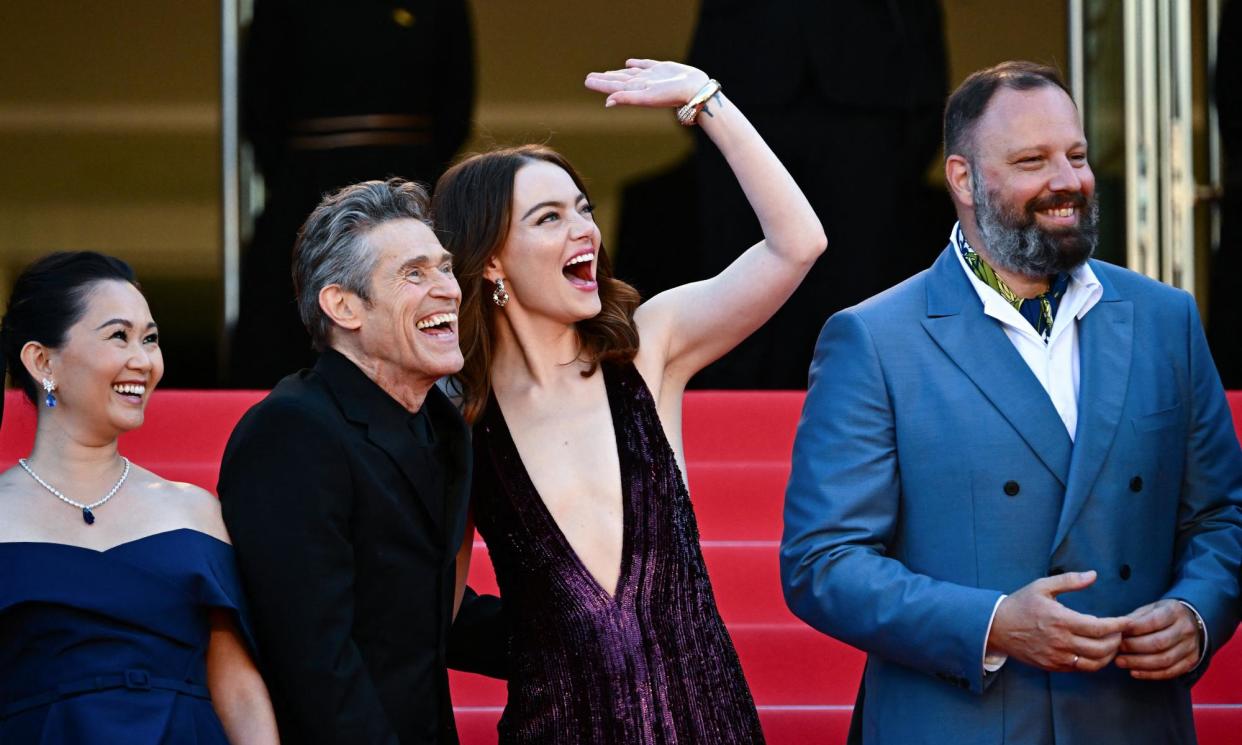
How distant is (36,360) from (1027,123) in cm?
165

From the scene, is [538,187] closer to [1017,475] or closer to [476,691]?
[1017,475]

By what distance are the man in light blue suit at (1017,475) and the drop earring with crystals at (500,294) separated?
61 cm

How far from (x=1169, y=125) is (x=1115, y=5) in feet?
1.72

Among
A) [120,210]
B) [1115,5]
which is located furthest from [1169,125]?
[120,210]

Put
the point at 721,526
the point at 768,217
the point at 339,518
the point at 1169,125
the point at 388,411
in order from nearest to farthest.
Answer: the point at 339,518 → the point at 388,411 → the point at 768,217 → the point at 721,526 → the point at 1169,125

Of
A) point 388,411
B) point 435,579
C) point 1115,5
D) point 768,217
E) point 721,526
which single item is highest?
point 1115,5

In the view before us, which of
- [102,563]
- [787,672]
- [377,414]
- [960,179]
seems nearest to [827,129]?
[787,672]

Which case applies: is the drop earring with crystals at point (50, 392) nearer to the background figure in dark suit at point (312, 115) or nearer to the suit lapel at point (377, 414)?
the suit lapel at point (377, 414)

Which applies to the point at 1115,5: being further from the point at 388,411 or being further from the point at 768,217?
the point at 388,411

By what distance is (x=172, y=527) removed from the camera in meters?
2.78

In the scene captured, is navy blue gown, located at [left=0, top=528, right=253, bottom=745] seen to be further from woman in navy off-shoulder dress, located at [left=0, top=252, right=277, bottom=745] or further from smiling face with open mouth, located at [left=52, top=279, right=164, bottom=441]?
smiling face with open mouth, located at [left=52, top=279, right=164, bottom=441]

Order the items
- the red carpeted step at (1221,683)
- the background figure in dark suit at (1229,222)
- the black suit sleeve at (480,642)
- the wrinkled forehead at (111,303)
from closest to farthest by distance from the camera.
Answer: the wrinkled forehead at (111,303) → the black suit sleeve at (480,642) → the red carpeted step at (1221,683) → the background figure in dark suit at (1229,222)

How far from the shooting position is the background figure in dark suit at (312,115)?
23.5 feet

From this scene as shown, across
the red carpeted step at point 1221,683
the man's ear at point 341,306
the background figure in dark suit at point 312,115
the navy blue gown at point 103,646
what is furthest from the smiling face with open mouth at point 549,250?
the background figure in dark suit at point 312,115
